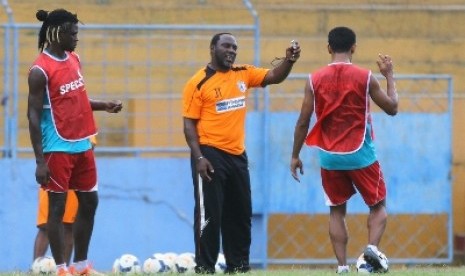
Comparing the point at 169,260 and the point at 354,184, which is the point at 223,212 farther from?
the point at 169,260

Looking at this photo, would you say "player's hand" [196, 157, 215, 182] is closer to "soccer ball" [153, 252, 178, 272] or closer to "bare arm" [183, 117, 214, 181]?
"bare arm" [183, 117, 214, 181]

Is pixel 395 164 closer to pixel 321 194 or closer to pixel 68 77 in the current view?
pixel 321 194

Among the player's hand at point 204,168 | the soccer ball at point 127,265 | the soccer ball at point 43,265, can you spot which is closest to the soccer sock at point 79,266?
the player's hand at point 204,168

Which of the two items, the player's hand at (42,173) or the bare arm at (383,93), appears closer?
the player's hand at (42,173)

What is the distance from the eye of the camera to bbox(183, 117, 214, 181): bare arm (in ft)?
29.0

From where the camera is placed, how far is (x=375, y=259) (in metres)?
8.15

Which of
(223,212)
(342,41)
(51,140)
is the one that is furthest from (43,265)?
(342,41)

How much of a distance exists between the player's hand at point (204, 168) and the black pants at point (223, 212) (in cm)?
7

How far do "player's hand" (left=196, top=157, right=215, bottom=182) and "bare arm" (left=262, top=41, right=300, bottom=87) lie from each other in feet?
2.67

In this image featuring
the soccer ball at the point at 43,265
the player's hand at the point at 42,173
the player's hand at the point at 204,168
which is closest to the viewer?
the player's hand at the point at 42,173

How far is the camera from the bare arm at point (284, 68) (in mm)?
8930

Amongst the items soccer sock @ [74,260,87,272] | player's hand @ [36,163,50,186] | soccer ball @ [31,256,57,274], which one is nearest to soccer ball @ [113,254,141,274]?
soccer ball @ [31,256,57,274]

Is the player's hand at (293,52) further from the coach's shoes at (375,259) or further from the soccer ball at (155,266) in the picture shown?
the soccer ball at (155,266)

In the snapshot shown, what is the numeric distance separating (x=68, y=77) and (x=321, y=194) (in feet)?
17.1
